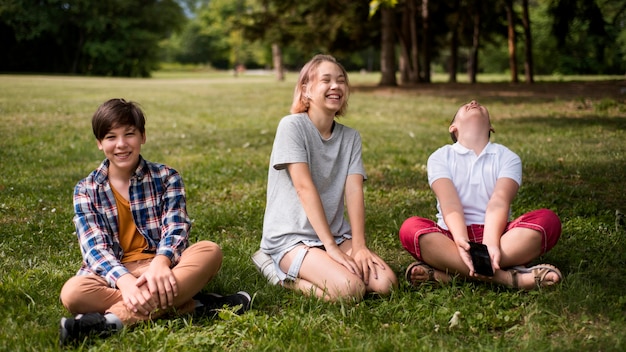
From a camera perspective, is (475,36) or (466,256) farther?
(475,36)

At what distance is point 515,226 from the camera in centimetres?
348

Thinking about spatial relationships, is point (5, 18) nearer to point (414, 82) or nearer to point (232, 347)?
point (414, 82)

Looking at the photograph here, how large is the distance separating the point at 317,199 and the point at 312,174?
302 millimetres

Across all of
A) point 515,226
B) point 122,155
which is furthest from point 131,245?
point 515,226

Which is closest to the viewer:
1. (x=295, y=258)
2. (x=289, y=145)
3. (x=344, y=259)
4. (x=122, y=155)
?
(x=122, y=155)

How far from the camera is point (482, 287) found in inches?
135

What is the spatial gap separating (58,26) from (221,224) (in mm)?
44027

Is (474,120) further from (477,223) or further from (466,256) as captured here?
(466,256)

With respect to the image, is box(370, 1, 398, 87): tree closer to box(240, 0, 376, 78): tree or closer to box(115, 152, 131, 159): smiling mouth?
box(240, 0, 376, 78): tree

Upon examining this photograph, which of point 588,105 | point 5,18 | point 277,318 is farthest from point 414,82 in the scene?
point 5,18

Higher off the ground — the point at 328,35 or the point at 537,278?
the point at 328,35

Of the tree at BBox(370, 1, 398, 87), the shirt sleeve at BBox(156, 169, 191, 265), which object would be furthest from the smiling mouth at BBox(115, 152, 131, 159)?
the tree at BBox(370, 1, 398, 87)

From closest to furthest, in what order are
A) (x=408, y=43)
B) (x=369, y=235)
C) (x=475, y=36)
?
(x=369, y=235)
(x=475, y=36)
(x=408, y=43)

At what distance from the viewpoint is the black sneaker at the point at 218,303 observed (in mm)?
3104
